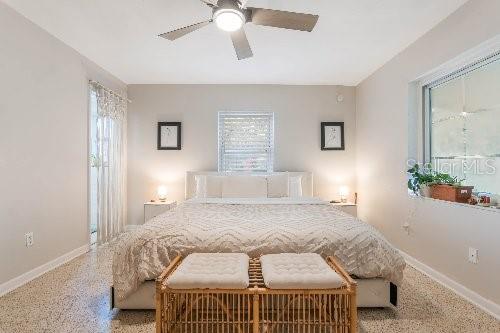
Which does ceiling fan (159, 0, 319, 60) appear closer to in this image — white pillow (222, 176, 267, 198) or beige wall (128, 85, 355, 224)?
white pillow (222, 176, 267, 198)

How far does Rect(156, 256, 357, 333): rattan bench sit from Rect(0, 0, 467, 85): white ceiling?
2107 mm

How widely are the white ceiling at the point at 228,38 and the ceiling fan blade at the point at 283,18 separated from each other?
413 millimetres

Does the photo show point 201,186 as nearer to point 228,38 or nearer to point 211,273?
point 228,38

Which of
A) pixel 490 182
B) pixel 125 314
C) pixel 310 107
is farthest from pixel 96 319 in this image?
pixel 310 107

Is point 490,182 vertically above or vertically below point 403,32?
below

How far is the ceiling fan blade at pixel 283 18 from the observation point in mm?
2176

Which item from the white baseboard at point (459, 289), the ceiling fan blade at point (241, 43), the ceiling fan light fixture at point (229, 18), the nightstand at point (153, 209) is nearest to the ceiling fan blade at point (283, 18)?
the ceiling fan light fixture at point (229, 18)

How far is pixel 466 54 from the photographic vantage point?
8.62 ft

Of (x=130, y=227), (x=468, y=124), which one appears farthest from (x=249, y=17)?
(x=130, y=227)

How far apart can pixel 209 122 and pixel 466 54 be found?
3.47 m

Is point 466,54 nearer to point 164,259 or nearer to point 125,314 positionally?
point 164,259

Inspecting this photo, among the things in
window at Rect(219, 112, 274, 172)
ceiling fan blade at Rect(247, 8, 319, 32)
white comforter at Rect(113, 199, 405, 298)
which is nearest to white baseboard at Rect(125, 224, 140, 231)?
window at Rect(219, 112, 274, 172)

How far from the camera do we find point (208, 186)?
4.44m

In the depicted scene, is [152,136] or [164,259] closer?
[164,259]
